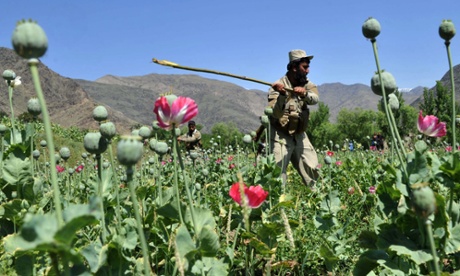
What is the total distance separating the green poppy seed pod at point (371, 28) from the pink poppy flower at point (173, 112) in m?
0.70

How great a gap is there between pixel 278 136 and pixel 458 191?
10.8 ft

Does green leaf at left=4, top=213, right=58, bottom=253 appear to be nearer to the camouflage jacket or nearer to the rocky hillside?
the camouflage jacket

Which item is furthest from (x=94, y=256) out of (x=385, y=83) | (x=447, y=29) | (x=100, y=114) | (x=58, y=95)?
(x=58, y=95)

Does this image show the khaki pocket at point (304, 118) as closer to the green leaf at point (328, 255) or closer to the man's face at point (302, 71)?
the man's face at point (302, 71)

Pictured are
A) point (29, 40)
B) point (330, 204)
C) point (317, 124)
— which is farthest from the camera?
point (317, 124)

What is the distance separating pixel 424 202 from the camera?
111 centimetres

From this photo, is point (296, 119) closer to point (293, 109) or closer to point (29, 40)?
point (293, 109)

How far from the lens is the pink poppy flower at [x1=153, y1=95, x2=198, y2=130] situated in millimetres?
1492

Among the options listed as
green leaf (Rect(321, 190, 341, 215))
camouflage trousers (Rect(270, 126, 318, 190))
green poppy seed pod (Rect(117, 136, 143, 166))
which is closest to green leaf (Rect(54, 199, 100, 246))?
green poppy seed pod (Rect(117, 136, 143, 166))

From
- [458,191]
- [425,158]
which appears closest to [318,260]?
[458,191]

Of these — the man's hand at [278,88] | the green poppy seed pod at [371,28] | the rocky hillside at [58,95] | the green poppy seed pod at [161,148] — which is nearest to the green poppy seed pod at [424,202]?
the green poppy seed pod at [371,28]

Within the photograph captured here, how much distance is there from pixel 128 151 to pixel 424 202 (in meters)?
0.74

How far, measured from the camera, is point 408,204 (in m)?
1.65

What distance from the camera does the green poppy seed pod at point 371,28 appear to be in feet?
5.48
